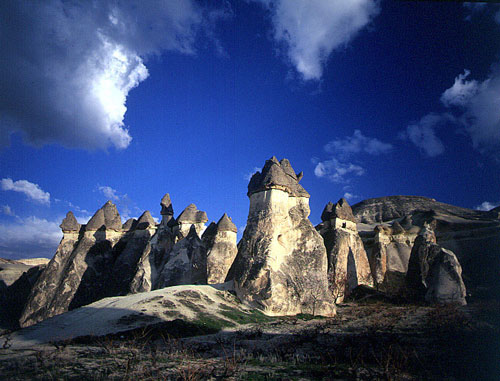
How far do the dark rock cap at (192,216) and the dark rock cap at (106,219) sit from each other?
5567 mm

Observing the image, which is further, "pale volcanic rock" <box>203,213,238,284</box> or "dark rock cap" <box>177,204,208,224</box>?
"dark rock cap" <box>177,204,208,224</box>

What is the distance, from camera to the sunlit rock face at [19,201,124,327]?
18891 mm

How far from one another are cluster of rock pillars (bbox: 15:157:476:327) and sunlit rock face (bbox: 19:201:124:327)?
6 centimetres

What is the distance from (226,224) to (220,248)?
1.65 m

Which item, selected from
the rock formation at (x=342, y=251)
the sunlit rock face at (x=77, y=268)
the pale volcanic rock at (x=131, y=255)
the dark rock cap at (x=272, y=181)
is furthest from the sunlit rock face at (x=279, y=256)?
the sunlit rock face at (x=77, y=268)

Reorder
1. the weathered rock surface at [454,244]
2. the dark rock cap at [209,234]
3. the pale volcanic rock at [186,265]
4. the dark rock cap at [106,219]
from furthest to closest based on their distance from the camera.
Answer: the dark rock cap at [106,219]
the dark rock cap at [209,234]
the weathered rock surface at [454,244]
the pale volcanic rock at [186,265]

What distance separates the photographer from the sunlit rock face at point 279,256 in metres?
12.6

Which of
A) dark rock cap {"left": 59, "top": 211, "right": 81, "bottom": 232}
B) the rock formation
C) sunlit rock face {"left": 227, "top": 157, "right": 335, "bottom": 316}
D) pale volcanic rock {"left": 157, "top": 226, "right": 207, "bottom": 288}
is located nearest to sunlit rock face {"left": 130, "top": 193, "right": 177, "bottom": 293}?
pale volcanic rock {"left": 157, "top": 226, "right": 207, "bottom": 288}

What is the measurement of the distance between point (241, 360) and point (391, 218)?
3849 centimetres

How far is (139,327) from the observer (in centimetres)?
839

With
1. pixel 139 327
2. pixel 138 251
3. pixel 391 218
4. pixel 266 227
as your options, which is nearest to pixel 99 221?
pixel 138 251

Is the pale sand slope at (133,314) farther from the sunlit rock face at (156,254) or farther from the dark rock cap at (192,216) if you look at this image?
the dark rock cap at (192,216)

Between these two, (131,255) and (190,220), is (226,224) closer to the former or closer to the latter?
(190,220)

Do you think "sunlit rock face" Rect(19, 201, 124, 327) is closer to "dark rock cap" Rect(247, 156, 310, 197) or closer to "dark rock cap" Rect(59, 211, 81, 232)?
"dark rock cap" Rect(59, 211, 81, 232)
